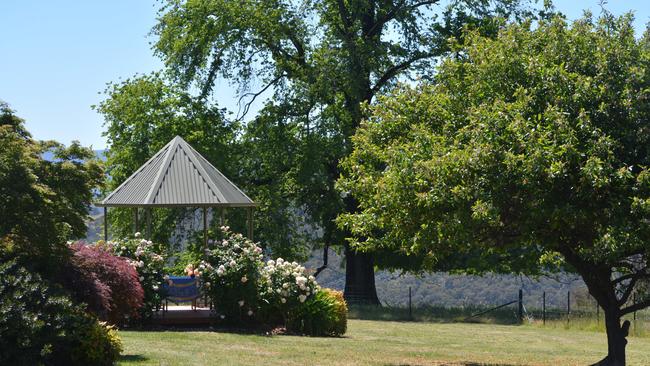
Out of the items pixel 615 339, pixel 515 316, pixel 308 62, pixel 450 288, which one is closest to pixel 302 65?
pixel 308 62

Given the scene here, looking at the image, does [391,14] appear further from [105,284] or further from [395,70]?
[105,284]

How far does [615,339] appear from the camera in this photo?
1720 cm

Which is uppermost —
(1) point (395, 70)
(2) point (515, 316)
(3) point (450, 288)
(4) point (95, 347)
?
(1) point (395, 70)

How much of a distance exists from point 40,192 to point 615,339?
32.9 ft

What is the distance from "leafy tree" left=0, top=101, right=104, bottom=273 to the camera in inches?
532

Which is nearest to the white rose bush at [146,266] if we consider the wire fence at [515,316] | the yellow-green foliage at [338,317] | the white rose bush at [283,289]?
the white rose bush at [283,289]

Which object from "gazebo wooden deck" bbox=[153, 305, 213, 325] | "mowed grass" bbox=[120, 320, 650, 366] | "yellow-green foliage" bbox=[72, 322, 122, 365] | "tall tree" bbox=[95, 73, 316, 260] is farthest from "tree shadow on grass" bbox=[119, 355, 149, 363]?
"tall tree" bbox=[95, 73, 316, 260]

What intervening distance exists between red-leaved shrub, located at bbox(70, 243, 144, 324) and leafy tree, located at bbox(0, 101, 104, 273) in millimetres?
878

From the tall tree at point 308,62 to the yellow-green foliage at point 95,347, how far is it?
69.7 ft

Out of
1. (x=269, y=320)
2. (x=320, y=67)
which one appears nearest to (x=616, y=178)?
(x=269, y=320)

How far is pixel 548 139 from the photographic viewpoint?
1453 cm

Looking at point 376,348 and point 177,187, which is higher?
point 177,187

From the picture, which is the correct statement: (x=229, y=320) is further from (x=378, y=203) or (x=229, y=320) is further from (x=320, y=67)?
(x=320, y=67)

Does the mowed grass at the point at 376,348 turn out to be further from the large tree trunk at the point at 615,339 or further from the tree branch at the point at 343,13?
the tree branch at the point at 343,13
